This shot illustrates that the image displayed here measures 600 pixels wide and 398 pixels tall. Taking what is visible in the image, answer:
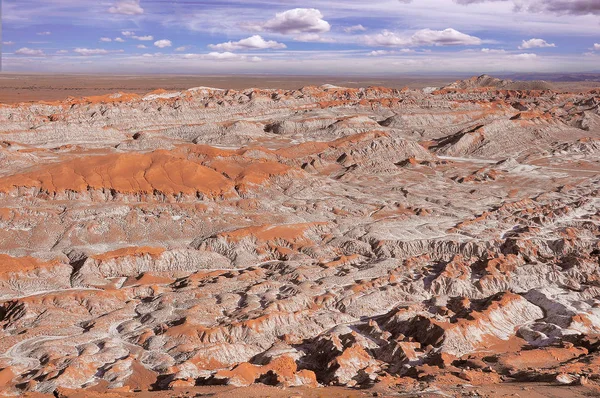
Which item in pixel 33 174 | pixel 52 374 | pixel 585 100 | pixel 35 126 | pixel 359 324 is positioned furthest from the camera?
pixel 585 100

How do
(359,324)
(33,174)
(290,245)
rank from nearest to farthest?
1. (359,324)
2. (290,245)
3. (33,174)

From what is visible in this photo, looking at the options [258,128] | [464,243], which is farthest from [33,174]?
[258,128]

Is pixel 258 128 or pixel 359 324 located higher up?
pixel 258 128

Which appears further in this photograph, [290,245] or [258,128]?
[258,128]

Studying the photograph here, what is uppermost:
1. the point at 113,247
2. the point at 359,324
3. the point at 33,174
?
the point at 33,174

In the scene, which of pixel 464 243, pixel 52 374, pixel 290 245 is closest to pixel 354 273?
pixel 290 245

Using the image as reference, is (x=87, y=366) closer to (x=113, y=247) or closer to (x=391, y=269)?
(x=113, y=247)
